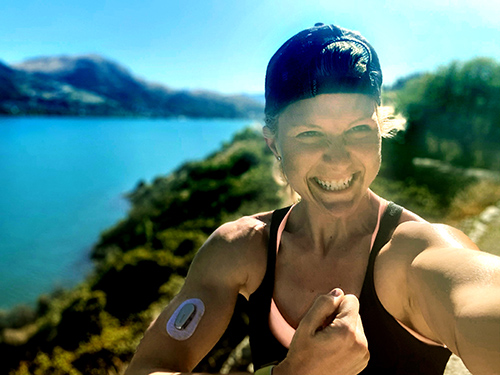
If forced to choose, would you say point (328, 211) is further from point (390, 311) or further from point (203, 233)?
point (203, 233)

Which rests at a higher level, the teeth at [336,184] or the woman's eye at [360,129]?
the woman's eye at [360,129]

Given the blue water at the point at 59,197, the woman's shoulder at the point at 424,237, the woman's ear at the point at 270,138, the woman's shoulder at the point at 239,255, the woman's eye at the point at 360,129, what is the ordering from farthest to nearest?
the blue water at the point at 59,197 → the woman's ear at the point at 270,138 → the woman's shoulder at the point at 239,255 → the woman's eye at the point at 360,129 → the woman's shoulder at the point at 424,237

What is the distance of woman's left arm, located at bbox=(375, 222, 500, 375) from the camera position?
1.05 m

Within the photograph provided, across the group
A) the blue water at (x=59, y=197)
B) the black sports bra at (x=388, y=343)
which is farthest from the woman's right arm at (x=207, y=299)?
the blue water at (x=59, y=197)

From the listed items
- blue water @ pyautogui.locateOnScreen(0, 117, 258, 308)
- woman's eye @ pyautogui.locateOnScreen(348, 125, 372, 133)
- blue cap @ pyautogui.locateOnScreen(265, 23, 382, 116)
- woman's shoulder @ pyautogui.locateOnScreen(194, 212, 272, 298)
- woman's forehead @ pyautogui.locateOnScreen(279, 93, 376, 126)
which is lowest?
blue water @ pyautogui.locateOnScreen(0, 117, 258, 308)

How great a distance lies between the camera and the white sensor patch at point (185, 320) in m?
1.66

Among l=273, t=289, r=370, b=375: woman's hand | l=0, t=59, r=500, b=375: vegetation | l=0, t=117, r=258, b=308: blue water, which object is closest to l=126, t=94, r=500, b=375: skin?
l=273, t=289, r=370, b=375: woman's hand

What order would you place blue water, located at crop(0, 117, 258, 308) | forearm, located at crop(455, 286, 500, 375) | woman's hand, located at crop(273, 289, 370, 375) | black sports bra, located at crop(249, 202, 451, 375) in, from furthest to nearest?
blue water, located at crop(0, 117, 258, 308) < black sports bra, located at crop(249, 202, 451, 375) < woman's hand, located at crop(273, 289, 370, 375) < forearm, located at crop(455, 286, 500, 375)

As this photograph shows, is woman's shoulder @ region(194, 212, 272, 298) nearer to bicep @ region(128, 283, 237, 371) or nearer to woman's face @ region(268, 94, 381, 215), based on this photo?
bicep @ region(128, 283, 237, 371)

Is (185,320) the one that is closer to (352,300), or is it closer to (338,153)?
(352,300)

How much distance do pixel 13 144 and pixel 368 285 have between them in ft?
367

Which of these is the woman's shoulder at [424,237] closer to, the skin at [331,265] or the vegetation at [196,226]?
the skin at [331,265]

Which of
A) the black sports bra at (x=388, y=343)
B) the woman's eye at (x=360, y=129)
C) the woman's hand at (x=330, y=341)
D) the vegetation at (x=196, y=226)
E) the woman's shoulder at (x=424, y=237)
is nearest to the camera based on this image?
the woman's hand at (x=330, y=341)

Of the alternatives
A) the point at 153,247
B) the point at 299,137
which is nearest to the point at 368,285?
the point at 299,137
